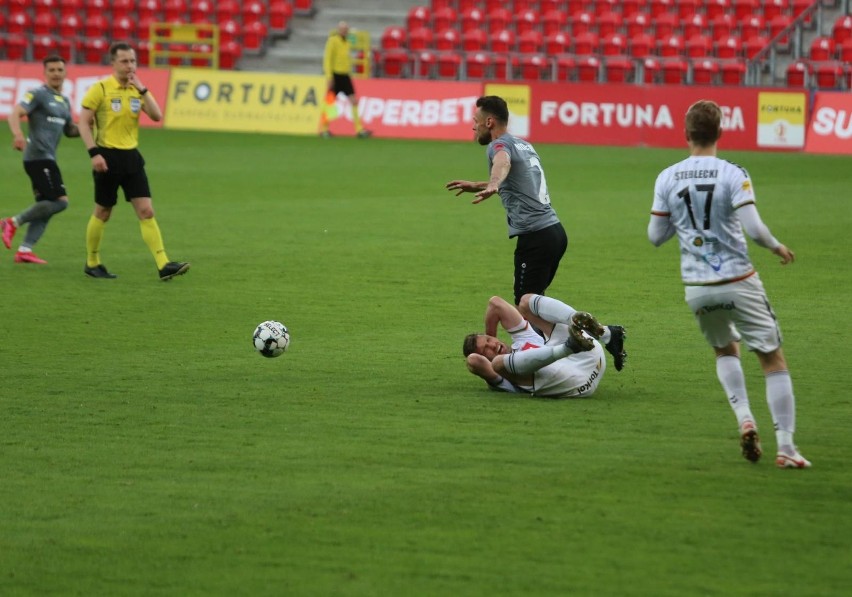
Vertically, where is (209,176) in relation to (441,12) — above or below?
below

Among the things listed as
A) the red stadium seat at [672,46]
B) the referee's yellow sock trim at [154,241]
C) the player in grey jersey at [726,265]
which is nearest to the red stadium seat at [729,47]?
the red stadium seat at [672,46]

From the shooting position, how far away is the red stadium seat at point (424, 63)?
3259 centimetres

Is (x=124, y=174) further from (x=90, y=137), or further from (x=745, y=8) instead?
(x=745, y=8)

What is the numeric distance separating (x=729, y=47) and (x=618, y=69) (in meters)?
2.56

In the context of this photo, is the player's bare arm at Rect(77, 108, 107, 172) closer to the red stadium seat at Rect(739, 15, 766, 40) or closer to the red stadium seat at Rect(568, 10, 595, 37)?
the red stadium seat at Rect(568, 10, 595, 37)

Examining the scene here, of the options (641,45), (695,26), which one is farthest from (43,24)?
(695,26)

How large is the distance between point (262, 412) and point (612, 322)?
3846 millimetres

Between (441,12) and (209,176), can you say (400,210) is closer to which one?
(209,176)

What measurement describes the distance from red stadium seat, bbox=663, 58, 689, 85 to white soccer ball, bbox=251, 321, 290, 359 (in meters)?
23.5

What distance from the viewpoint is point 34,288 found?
1273 cm

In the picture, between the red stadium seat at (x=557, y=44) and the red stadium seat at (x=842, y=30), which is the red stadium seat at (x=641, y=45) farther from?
the red stadium seat at (x=842, y=30)

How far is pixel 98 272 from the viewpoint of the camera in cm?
1332

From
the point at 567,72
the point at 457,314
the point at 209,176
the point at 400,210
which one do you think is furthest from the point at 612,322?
the point at 567,72

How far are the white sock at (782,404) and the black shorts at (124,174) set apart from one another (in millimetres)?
7863
